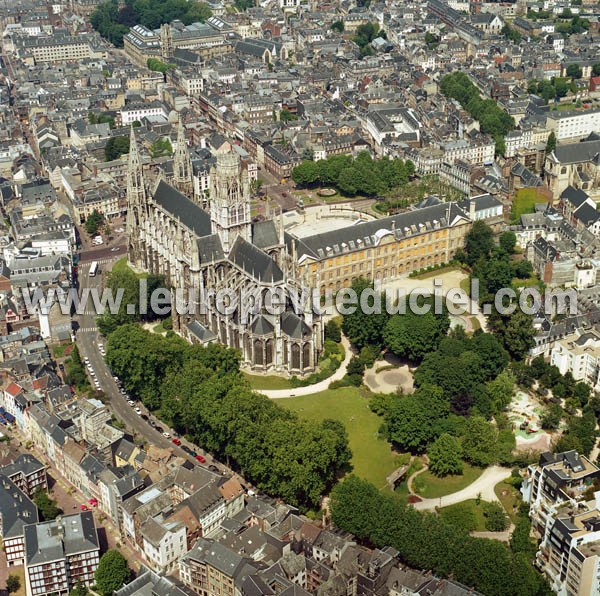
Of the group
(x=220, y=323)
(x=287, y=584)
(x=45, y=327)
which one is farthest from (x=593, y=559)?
(x=45, y=327)

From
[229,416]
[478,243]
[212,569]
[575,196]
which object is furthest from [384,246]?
[212,569]

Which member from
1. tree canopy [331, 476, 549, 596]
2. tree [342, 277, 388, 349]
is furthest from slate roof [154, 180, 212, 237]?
tree canopy [331, 476, 549, 596]

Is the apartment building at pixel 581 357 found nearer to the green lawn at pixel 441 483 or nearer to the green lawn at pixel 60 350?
the green lawn at pixel 441 483

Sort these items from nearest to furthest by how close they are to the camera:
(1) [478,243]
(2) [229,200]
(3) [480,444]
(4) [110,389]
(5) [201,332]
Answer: (3) [480,444] < (4) [110,389] < (5) [201,332] < (2) [229,200] < (1) [478,243]

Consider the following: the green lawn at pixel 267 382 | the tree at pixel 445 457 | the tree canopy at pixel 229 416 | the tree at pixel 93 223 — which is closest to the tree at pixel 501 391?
the tree at pixel 445 457

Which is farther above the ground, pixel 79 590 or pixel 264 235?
pixel 264 235

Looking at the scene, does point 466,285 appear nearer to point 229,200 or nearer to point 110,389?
point 229,200
